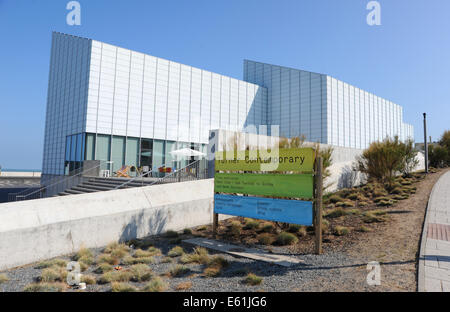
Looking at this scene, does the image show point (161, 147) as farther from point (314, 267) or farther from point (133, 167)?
point (314, 267)

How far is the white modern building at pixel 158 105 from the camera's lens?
23577 mm

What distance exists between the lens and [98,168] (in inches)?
842

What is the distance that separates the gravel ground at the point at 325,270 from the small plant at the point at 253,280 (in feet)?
0.30

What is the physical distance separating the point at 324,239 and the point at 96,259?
5939 millimetres

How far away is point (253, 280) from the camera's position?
514 centimetres

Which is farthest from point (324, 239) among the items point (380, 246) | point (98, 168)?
point (98, 168)

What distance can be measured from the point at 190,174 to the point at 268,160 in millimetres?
5639

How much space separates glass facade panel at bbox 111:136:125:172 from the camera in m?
24.0

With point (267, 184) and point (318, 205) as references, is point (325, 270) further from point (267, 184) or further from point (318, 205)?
point (267, 184)

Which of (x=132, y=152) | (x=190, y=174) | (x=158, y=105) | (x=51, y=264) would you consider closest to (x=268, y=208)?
(x=51, y=264)

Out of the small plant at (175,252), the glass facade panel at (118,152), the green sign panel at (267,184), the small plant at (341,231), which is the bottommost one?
the small plant at (175,252)

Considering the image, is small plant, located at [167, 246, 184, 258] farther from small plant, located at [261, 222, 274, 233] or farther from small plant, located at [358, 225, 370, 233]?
small plant, located at [358, 225, 370, 233]

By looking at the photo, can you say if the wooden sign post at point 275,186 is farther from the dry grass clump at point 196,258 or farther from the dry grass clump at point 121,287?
the dry grass clump at point 121,287

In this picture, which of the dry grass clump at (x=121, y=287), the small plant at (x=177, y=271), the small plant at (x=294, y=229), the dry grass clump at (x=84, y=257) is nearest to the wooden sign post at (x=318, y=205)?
the small plant at (x=294, y=229)
